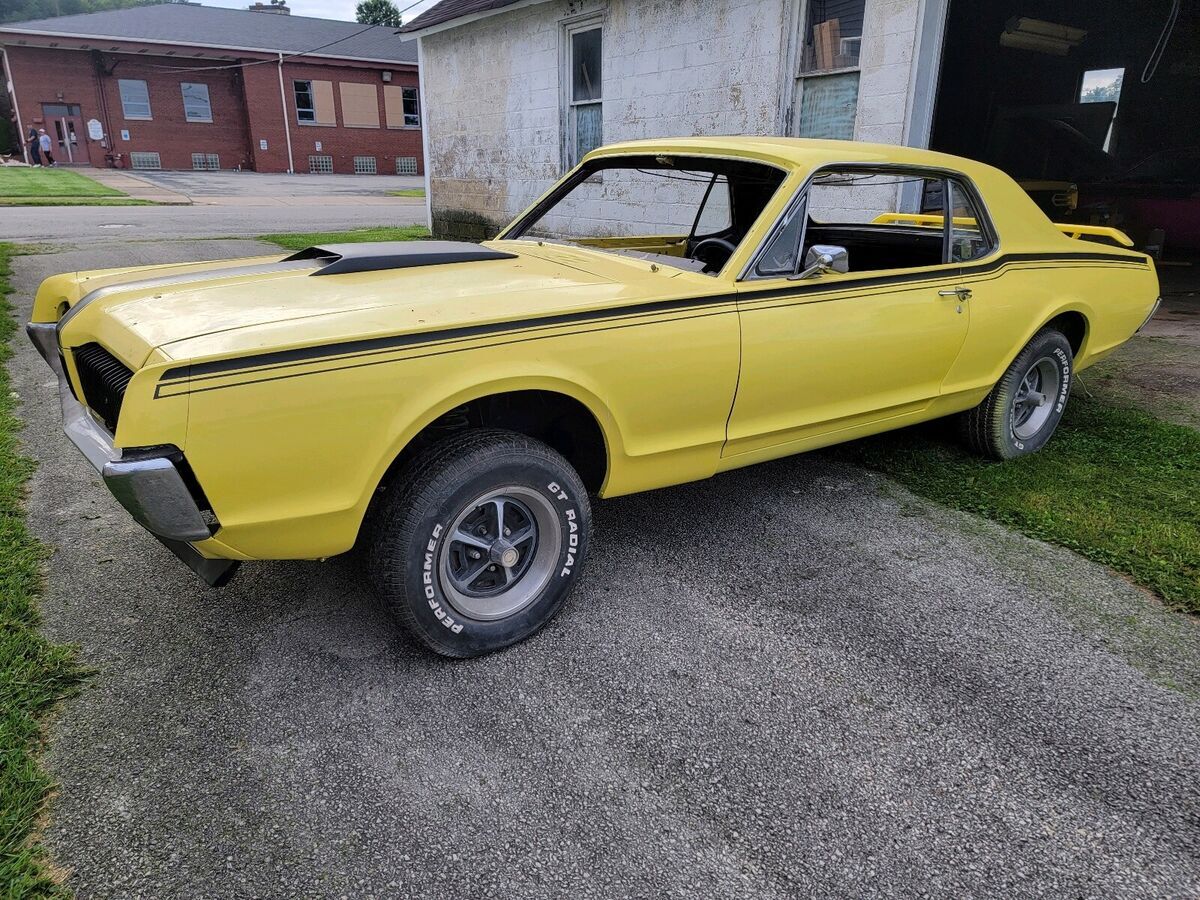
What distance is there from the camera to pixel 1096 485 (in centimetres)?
421

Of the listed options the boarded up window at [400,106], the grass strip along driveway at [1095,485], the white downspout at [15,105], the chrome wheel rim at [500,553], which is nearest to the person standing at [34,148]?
the white downspout at [15,105]

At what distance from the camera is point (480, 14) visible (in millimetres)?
11664

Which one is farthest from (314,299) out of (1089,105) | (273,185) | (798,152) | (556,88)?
(273,185)

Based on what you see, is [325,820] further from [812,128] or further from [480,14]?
[480,14]

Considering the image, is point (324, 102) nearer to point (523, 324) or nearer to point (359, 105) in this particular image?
point (359, 105)

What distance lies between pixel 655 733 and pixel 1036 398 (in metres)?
3.21

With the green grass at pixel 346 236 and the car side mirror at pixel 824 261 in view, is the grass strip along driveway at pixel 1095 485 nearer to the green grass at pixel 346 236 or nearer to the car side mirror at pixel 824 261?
the car side mirror at pixel 824 261

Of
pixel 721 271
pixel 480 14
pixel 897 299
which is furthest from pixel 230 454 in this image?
pixel 480 14

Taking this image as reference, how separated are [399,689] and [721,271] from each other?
187cm

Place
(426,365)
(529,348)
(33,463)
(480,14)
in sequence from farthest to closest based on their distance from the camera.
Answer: (480,14) → (33,463) → (529,348) → (426,365)

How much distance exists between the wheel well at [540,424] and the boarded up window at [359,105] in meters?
39.6

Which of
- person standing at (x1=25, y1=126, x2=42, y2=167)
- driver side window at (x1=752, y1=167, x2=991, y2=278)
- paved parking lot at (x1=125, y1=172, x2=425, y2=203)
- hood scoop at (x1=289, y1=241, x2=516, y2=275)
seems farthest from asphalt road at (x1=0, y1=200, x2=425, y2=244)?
person standing at (x1=25, y1=126, x2=42, y2=167)

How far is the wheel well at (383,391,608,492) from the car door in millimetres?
533

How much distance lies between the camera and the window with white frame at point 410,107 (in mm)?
39156
